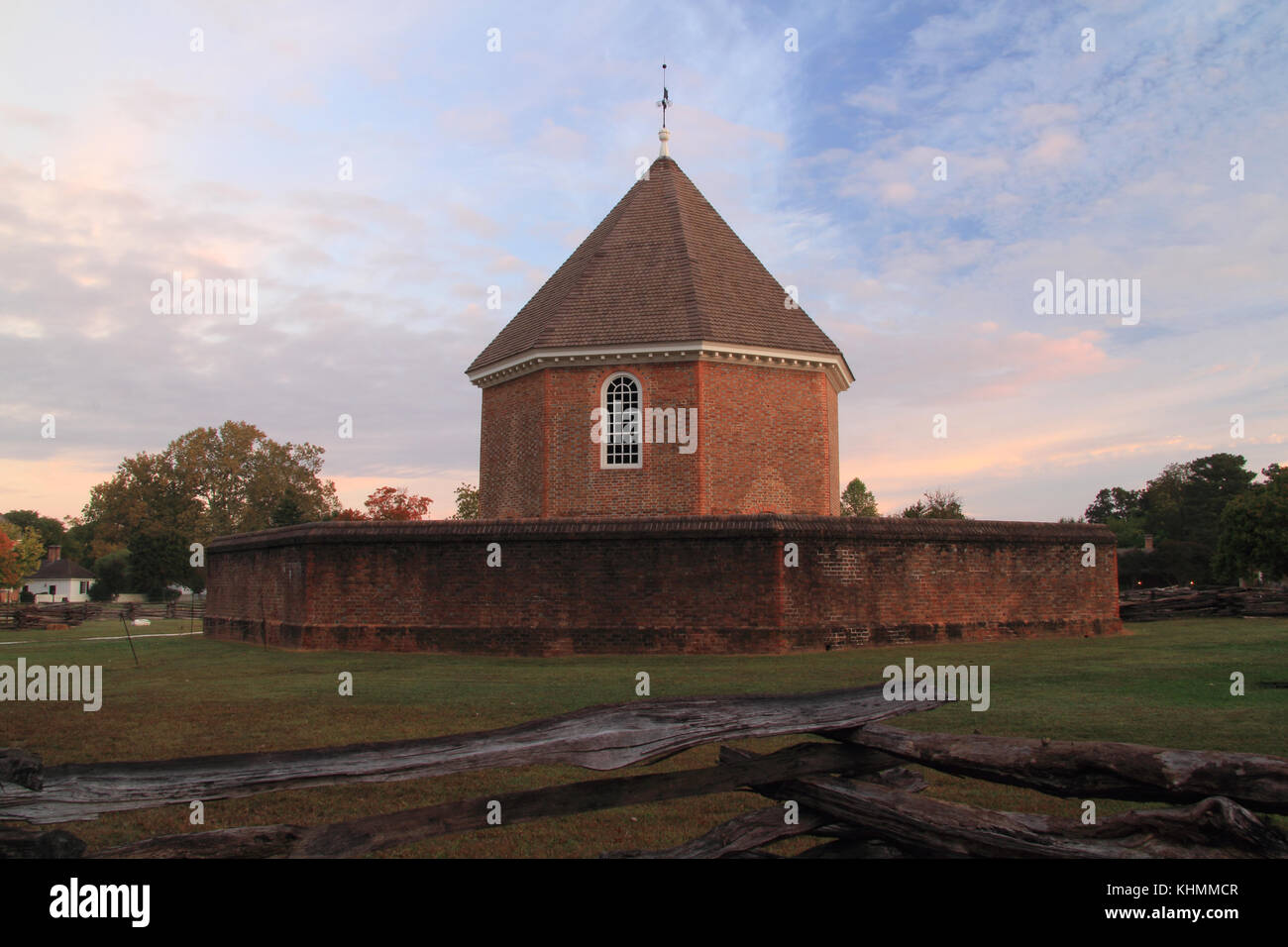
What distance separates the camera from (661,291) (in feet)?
76.2

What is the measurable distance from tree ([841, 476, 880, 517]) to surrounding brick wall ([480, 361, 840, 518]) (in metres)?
50.1

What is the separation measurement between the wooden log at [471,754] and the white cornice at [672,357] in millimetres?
17838

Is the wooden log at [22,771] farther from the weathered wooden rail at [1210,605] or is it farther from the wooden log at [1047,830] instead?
the weathered wooden rail at [1210,605]

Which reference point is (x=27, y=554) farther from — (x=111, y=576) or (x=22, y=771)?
(x=22, y=771)

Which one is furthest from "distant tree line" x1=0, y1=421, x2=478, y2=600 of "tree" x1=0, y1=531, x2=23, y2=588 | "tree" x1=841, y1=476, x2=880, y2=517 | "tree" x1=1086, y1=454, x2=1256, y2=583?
"tree" x1=1086, y1=454, x2=1256, y2=583

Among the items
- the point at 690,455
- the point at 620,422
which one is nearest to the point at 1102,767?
the point at 690,455

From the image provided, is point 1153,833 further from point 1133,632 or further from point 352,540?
point 1133,632

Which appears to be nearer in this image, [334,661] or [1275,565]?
[334,661]

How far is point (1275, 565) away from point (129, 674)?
179 ft

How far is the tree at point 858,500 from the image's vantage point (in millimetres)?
73562

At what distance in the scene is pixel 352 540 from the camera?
59.6ft

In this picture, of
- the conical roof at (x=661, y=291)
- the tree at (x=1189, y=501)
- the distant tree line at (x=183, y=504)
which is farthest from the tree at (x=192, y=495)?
the tree at (x=1189, y=501)
